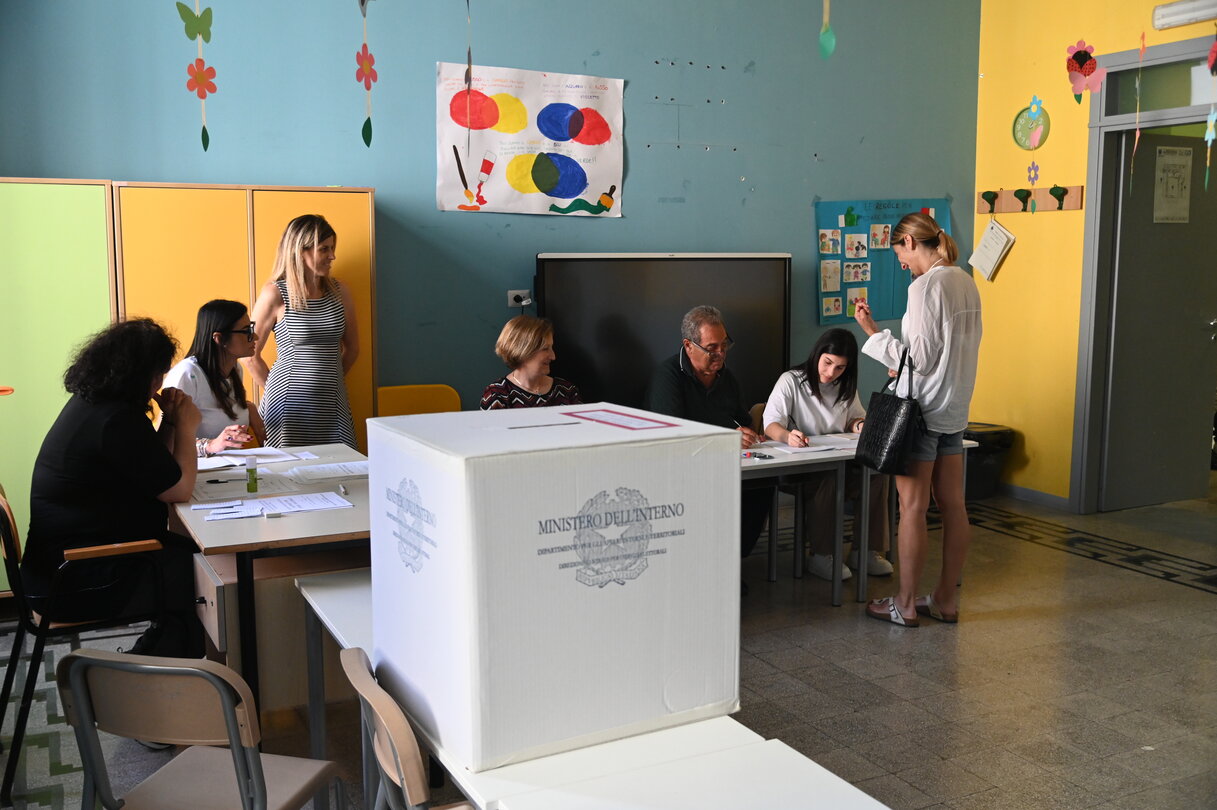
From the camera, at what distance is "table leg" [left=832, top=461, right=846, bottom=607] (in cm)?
408

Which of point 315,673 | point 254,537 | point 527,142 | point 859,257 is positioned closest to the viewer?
point 315,673

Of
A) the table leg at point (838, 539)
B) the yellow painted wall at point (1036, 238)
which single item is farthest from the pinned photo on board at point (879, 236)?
the table leg at point (838, 539)

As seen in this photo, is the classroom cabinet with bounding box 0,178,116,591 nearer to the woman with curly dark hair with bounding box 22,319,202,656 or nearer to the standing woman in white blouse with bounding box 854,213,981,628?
the woman with curly dark hair with bounding box 22,319,202,656

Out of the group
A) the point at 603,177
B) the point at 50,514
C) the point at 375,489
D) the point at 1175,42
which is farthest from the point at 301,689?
the point at 1175,42

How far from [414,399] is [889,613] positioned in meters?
2.24

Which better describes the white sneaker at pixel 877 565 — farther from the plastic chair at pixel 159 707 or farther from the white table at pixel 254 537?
the plastic chair at pixel 159 707

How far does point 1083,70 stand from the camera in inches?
222

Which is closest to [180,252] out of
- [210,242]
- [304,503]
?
[210,242]

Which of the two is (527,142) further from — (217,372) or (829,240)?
(217,372)

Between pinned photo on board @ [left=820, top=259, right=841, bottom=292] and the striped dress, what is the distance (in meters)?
2.96

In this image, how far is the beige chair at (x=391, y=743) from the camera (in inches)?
52.9

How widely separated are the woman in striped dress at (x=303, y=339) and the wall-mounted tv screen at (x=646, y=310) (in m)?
1.16

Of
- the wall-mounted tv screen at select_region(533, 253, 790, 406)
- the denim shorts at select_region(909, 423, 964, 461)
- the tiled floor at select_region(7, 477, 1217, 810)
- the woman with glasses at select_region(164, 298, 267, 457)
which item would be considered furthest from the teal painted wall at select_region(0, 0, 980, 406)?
the denim shorts at select_region(909, 423, 964, 461)

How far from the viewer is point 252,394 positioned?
4.31 metres
